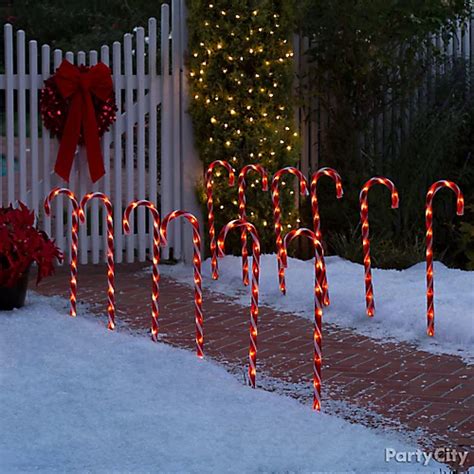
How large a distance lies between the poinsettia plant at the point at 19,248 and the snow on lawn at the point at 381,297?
5.81 ft

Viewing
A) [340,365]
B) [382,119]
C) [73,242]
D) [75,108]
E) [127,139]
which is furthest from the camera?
[382,119]

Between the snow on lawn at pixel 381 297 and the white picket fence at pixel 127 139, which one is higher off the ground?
the white picket fence at pixel 127 139

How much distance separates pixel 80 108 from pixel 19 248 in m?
2.75

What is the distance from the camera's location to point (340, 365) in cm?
755

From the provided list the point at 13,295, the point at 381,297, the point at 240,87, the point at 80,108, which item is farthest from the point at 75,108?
the point at 381,297

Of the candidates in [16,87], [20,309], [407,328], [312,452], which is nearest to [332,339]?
[407,328]

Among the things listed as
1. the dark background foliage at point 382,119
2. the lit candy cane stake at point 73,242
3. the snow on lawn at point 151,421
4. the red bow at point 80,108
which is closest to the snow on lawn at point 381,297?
the dark background foliage at point 382,119

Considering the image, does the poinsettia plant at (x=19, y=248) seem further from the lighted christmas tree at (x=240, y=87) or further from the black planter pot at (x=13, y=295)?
the lighted christmas tree at (x=240, y=87)

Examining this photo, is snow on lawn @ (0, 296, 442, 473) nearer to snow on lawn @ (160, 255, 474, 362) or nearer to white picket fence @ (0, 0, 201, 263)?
snow on lawn @ (160, 255, 474, 362)

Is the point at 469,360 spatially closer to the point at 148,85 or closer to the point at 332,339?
the point at 332,339

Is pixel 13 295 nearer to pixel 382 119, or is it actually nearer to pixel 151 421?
pixel 151 421

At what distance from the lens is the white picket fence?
36.9 ft

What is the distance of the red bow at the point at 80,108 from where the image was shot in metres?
11.1

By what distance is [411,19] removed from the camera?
40.2 feet
